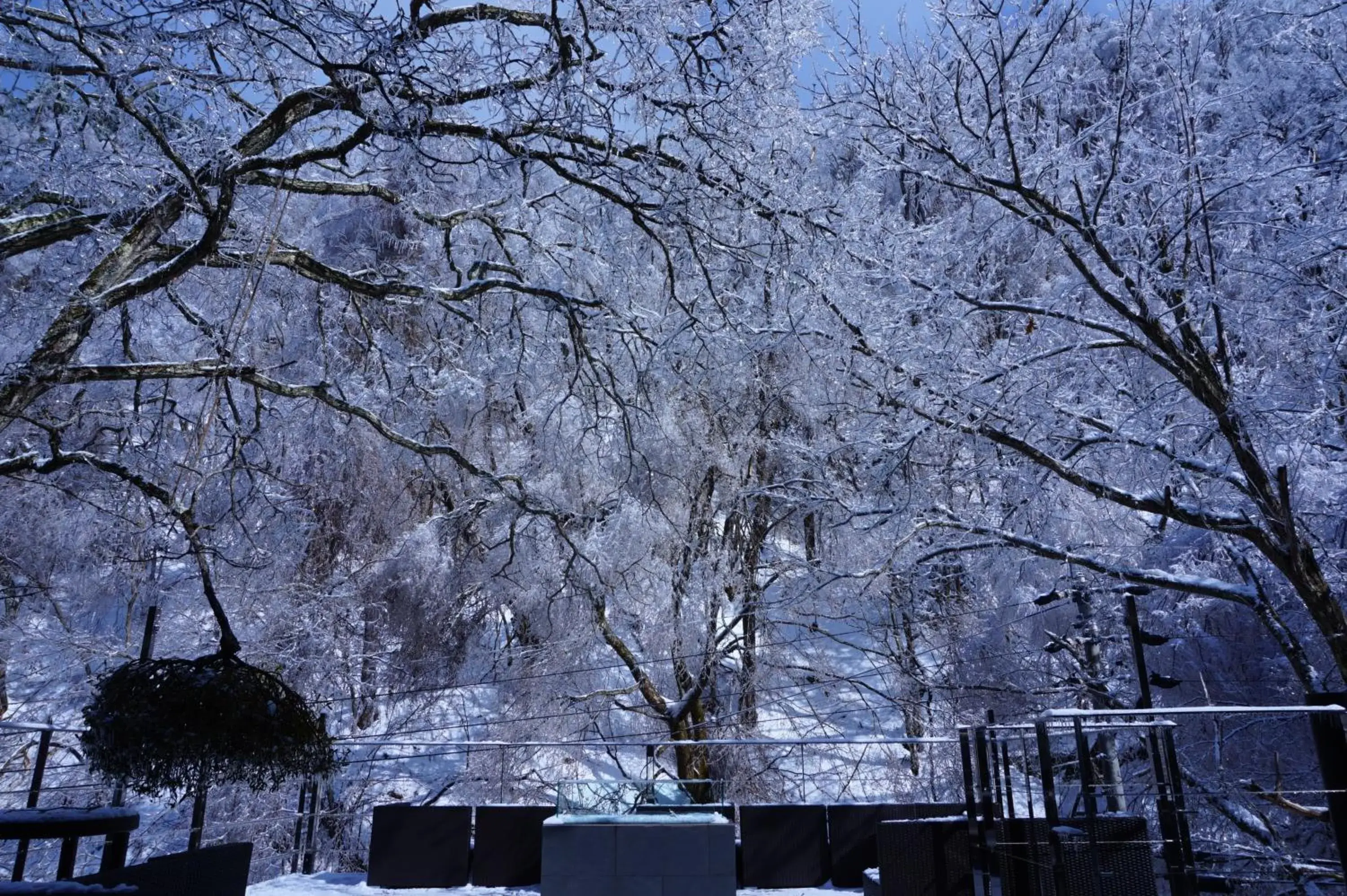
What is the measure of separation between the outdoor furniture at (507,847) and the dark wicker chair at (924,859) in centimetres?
224

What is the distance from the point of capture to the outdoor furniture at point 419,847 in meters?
6.04

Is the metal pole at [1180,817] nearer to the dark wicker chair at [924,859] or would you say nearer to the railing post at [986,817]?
the railing post at [986,817]

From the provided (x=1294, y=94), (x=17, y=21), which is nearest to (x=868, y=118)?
(x=1294, y=94)

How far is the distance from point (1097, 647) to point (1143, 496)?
2.37m

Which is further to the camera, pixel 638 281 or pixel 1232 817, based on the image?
pixel 1232 817

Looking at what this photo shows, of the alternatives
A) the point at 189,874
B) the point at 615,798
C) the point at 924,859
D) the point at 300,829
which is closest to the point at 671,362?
A: the point at 615,798

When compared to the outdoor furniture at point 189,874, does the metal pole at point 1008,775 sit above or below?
above

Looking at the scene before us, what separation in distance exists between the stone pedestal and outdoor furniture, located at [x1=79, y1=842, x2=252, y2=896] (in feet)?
8.49

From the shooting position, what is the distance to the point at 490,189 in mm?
5359

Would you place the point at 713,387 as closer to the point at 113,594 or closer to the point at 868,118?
the point at 868,118

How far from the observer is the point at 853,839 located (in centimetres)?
631

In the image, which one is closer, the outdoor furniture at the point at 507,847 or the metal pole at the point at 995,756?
the metal pole at the point at 995,756

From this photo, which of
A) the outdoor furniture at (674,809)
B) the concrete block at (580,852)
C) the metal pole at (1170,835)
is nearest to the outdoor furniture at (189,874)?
the concrete block at (580,852)

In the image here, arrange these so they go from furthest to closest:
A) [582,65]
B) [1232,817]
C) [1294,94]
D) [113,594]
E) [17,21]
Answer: [113,594] → [1232,817] → [1294,94] → [582,65] → [17,21]
